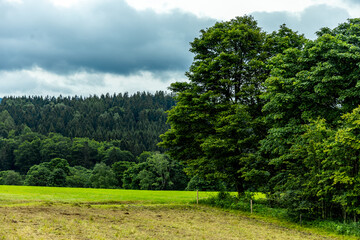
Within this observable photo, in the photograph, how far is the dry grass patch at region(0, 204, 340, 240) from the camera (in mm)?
14492

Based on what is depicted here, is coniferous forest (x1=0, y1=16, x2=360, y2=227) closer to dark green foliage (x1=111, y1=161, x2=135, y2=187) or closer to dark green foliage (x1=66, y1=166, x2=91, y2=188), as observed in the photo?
dark green foliage (x1=66, y1=166, x2=91, y2=188)

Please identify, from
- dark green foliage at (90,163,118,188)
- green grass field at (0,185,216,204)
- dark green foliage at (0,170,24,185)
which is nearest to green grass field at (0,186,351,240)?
green grass field at (0,185,216,204)

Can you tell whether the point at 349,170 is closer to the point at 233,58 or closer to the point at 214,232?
the point at 214,232

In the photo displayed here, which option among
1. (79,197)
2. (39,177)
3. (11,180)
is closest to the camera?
(79,197)

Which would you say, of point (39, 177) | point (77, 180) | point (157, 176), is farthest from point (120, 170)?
point (39, 177)

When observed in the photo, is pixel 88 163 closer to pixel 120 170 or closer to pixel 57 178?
pixel 120 170

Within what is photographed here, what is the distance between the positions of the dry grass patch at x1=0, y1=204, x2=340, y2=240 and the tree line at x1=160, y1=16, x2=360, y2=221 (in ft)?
12.3

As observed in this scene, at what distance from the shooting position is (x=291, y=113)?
26.1 metres

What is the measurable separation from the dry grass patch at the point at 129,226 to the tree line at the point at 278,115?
375 centimetres

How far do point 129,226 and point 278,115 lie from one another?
14.5 meters

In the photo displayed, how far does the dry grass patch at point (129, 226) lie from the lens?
14492mm

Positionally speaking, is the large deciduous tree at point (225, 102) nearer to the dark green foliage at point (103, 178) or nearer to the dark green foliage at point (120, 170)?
the dark green foliage at point (103, 178)

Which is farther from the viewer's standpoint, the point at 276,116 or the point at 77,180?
the point at 77,180

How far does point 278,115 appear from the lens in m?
25.6
